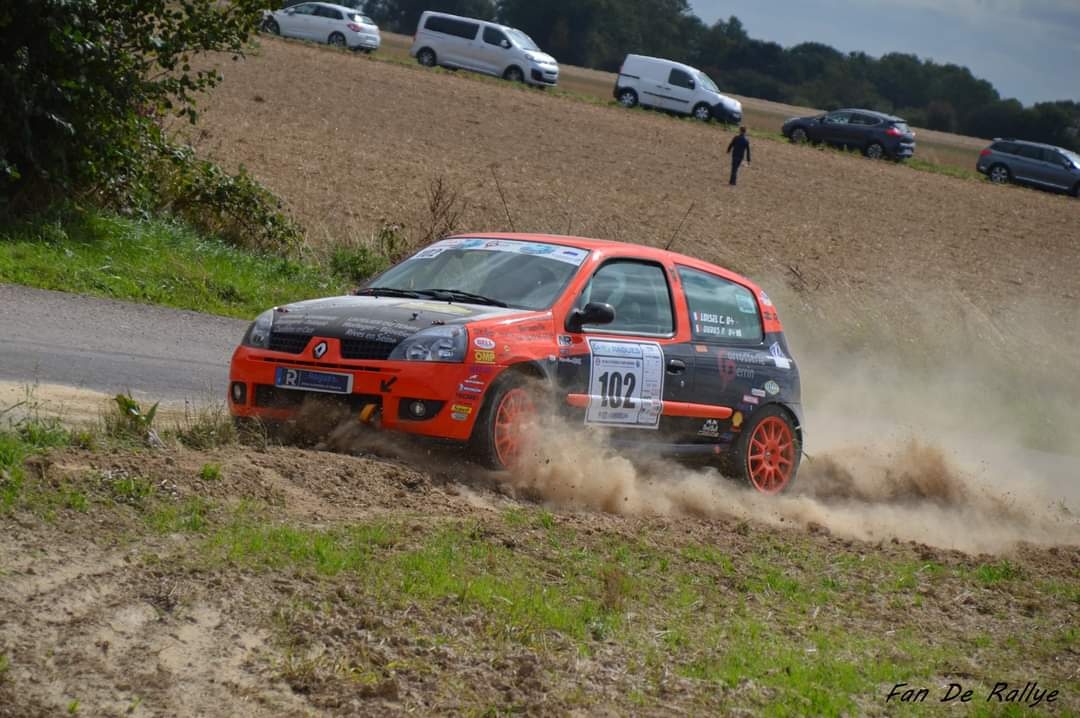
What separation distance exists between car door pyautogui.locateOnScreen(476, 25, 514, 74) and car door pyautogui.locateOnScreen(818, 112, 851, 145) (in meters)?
10.5

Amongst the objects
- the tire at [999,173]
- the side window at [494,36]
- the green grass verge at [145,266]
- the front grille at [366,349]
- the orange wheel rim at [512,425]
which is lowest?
the green grass verge at [145,266]

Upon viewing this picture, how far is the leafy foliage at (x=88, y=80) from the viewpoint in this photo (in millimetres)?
14250

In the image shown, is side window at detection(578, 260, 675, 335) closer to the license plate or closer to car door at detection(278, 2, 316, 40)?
the license plate

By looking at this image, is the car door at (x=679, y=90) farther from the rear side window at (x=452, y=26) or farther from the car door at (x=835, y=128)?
the rear side window at (x=452, y=26)

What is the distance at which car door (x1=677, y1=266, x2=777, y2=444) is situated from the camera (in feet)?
32.3

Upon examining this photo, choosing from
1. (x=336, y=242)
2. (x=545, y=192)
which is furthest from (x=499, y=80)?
(x=336, y=242)

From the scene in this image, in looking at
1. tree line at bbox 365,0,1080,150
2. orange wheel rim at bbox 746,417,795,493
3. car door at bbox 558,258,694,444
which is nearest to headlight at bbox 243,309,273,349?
car door at bbox 558,258,694,444

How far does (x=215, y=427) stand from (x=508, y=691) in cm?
325

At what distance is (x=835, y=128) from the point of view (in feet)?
157

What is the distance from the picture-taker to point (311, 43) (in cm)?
4894

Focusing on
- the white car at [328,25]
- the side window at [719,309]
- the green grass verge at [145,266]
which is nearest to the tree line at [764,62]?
the white car at [328,25]

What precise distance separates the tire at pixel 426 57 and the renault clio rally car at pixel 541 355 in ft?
128

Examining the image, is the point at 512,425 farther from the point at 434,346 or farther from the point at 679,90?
the point at 679,90

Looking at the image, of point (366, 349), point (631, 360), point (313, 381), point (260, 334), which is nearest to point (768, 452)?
point (631, 360)
